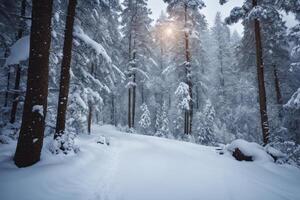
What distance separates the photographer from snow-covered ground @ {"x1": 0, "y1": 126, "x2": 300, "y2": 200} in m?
4.80

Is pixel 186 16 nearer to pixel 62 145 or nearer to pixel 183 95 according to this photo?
pixel 183 95

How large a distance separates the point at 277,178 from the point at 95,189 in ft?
18.8

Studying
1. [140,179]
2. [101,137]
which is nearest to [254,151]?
[140,179]

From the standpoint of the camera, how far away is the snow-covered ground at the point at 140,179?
480cm

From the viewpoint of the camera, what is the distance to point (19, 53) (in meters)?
6.76

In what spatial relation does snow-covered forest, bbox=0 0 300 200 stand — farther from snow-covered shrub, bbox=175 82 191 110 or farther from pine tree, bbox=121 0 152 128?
pine tree, bbox=121 0 152 128

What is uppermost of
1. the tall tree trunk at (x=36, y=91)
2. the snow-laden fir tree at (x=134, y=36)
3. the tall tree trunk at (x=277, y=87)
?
the snow-laden fir tree at (x=134, y=36)

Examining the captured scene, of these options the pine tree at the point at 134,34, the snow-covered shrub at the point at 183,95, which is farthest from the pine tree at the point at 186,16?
the pine tree at the point at 134,34

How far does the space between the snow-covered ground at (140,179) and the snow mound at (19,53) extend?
281 centimetres

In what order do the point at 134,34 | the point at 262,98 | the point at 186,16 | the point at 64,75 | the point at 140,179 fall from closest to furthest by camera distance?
the point at 140,179, the point at 64,75, the point at 262,98, the point at 186,16, the point at 134,34

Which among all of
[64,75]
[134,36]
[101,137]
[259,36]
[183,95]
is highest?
[134,36]

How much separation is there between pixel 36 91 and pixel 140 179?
12.3ft

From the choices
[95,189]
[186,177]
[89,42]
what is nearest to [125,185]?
[95,189]

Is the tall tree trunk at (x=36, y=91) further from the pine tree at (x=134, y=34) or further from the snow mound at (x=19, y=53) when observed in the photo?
the pine tree at (x=134, y=34)
